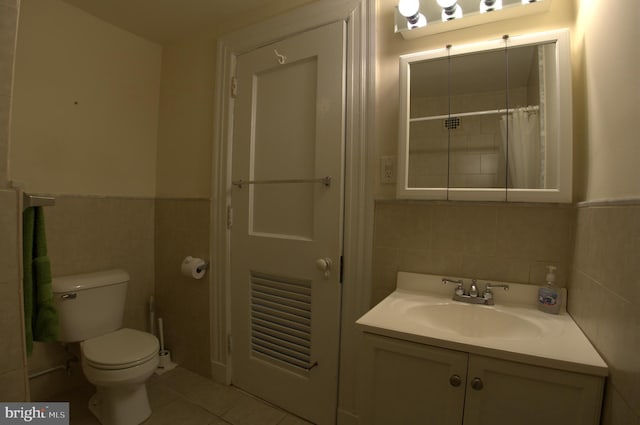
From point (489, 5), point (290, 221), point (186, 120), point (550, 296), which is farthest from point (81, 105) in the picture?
point (550, 296)

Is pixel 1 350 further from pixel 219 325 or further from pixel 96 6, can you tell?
pixel 96 6

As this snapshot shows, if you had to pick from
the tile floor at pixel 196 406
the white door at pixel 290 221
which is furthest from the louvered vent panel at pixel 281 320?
the tile floor at pixel 196 406

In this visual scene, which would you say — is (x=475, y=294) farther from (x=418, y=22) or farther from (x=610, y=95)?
(x=418, y=22)

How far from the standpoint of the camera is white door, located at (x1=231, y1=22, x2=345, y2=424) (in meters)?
1.44

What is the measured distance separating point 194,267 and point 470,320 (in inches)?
59.6

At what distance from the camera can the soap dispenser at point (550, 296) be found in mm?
1053

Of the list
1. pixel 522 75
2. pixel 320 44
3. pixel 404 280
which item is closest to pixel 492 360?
pixel 404 280

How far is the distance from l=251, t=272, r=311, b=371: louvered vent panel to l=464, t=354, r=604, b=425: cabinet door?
2.84 ft

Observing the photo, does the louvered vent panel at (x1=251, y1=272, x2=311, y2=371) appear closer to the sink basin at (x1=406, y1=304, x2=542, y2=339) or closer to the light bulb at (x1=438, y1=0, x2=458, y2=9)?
the sink basin at (x1=406, y1=304, x2=542, y2=339)

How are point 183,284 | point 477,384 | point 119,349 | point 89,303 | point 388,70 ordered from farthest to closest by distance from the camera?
point 183,284 < point 89,303 < point 119,349 < point 388,70 < point 477,384

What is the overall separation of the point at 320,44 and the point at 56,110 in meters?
1.58

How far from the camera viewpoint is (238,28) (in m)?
1.78

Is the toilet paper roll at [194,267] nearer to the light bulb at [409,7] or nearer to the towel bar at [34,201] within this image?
the towel bar at [34,201]

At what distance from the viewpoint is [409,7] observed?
1.21m
